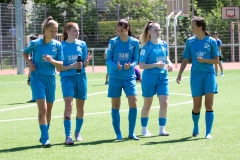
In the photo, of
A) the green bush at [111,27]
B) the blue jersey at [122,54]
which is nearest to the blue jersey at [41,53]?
the blue jersey at [122,54]

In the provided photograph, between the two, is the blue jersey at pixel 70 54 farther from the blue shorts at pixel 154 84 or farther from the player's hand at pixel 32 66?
the blue shorts at pixel 154 84

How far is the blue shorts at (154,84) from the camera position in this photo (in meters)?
11.5

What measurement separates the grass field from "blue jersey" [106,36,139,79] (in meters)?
1.11

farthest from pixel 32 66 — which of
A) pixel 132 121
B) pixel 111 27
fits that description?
pixel 111 27

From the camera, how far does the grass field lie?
9367 mm

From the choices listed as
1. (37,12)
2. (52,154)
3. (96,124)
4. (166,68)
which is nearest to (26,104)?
(96,124)

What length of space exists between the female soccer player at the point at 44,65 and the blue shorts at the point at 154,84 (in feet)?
5.73

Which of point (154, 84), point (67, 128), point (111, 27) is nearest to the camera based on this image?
point (67, 128)

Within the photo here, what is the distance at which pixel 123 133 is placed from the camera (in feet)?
38.5

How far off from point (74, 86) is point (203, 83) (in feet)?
7.01

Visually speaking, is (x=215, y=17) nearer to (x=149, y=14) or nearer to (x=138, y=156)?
(x=149, y=14)

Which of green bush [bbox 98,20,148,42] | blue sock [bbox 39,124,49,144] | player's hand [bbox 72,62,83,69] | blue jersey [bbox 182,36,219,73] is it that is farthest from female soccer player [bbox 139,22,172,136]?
green bush [bbox 98,20,148,42]

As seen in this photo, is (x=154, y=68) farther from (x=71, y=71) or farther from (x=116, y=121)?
(x=71, y=71)

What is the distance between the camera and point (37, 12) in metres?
38.6
